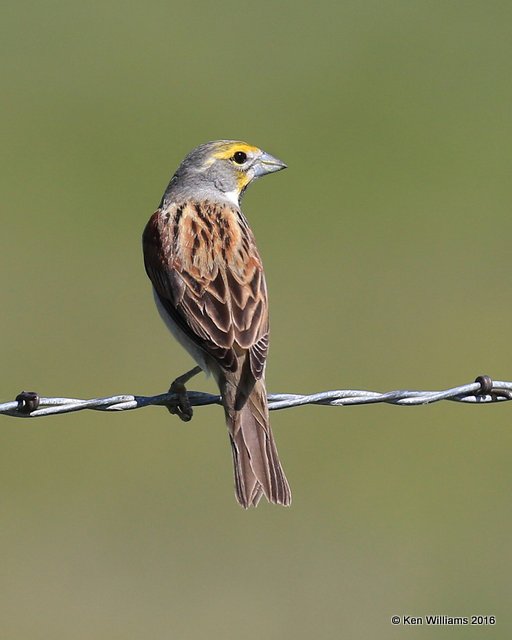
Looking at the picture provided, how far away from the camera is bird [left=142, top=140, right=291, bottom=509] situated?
670cm

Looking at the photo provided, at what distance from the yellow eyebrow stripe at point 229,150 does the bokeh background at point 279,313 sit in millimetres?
2859

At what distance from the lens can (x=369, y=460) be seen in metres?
11.3

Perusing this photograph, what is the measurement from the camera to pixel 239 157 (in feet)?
28.7

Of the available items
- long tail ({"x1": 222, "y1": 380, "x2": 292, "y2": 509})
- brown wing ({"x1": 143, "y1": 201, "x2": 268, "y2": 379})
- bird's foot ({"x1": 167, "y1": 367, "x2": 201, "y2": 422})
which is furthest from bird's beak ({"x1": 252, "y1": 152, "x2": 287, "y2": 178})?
long tail ({"x1": 222, "y1": 380, "x2": 292, "y2": 509})

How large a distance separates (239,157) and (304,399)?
311 centimetres

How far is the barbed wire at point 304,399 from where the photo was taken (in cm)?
579

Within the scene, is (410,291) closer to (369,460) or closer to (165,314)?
(369,460)

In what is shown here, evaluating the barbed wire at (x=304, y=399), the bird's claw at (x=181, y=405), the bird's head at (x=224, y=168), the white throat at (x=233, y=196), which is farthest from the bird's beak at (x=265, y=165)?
the barbed wire at (x=304, y=399)

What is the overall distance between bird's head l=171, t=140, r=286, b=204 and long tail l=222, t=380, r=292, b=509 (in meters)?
2.09

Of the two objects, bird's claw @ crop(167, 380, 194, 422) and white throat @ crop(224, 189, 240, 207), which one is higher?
white throat @ crop(224, 189, 240, 207)

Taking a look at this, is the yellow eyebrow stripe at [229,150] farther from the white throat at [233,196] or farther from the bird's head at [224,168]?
the white throat at [233,196]

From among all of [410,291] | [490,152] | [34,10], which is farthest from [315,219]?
[34,10]

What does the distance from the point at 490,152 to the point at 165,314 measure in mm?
11487

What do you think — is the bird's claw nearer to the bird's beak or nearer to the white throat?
the white throat
